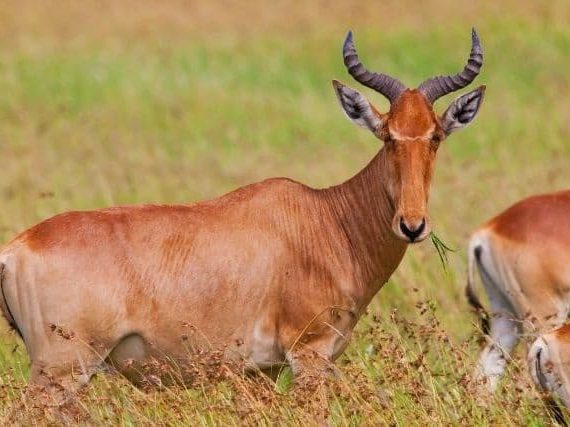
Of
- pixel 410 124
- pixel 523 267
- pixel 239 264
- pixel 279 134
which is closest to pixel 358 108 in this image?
pixel 410 124

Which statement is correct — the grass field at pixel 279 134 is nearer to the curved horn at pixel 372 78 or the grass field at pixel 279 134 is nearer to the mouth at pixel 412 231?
the mouth at pixel 412 231

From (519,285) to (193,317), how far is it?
9.94 feet

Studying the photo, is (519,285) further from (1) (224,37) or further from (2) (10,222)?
(1) (224,37)

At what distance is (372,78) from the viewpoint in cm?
795

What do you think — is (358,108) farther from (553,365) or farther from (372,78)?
(553,365)

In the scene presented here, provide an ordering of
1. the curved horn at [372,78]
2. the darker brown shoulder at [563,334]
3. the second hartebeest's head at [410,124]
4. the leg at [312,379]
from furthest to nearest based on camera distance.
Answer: the curved horn at [372,78] → the second hartebeest's head at [410,124] → the darker brown shoulder at [563,334] → the leg at [312,379]

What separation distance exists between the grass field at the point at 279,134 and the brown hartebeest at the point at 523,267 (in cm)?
33

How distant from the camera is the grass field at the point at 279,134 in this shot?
7.20m

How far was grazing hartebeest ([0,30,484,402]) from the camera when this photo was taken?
7203 mm

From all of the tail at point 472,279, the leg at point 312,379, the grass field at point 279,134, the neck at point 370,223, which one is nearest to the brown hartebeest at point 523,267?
the tail at point 472,279

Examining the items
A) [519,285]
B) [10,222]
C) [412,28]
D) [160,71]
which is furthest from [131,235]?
[412,28]

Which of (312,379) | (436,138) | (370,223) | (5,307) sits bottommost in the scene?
(312,379)

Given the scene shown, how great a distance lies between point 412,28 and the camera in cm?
2581

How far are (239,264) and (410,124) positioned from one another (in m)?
1.20
